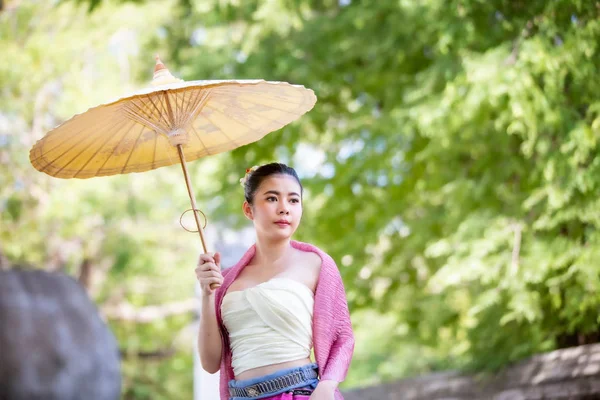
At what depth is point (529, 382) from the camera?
5.24 m

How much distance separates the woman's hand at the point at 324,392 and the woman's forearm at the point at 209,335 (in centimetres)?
41

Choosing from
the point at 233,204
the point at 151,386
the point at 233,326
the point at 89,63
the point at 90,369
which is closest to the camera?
the point at 233,326

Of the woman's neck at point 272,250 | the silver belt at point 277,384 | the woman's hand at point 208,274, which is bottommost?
the silver belt at point 277,384

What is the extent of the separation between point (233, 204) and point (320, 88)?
1436mm

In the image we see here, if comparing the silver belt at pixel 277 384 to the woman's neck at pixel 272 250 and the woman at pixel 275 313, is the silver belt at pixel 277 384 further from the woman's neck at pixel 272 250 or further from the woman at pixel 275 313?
the woman's neck at pixel 272 250

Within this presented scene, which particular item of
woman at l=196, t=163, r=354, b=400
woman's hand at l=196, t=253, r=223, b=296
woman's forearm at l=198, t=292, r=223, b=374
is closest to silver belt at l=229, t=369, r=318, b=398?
woman at l=196, t=163, r=354, b=400

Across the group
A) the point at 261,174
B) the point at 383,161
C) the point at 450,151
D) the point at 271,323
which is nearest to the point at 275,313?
the point at 271,323

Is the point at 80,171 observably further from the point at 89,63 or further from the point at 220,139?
the point at 89,63

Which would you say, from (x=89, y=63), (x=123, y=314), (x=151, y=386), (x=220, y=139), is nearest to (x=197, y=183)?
→ (x=89, y=63)

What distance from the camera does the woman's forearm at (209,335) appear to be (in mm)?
2639

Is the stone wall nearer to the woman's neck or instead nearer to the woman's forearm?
the woman's neck

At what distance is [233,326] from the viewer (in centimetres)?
265

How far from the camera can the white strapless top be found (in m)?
2.55

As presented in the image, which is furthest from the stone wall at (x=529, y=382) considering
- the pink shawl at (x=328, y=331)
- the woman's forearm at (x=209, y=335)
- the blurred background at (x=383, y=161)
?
the woman's forearm at (x=209, y=335)
